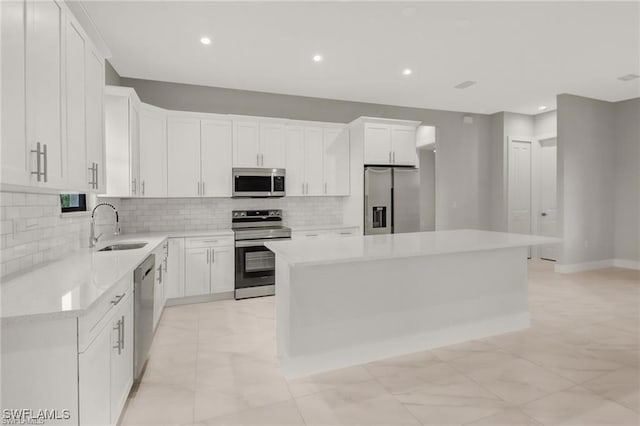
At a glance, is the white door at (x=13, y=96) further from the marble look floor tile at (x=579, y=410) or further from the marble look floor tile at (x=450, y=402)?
the marble look floor tile at (x=579, y=410)

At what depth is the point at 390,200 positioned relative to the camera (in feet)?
16.7

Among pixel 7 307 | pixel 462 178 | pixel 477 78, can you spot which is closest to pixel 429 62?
pixel 477 78

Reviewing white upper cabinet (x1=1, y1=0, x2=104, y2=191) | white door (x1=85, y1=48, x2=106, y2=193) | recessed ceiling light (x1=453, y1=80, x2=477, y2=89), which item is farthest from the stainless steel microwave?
recessed ceiling light (x1=453, y1=80, x2=477, y2=89)

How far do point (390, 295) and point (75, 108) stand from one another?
2593mm

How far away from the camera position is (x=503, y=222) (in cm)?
660

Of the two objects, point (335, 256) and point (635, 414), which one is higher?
point (335, 256)

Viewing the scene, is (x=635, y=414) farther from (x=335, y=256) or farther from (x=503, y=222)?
(x=503, y=222)

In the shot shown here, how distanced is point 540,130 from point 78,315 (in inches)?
315

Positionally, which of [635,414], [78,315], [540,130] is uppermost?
[540,130]

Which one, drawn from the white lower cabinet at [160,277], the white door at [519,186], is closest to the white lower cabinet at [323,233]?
the white lower cabinet at [160,277]

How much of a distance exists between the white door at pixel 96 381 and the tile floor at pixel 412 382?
484 millimetres

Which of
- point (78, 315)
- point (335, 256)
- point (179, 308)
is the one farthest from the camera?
point (179, 308)

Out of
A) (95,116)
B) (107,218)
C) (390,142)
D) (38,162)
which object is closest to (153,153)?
(107,218)

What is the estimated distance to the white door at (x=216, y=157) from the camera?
14.8ft
